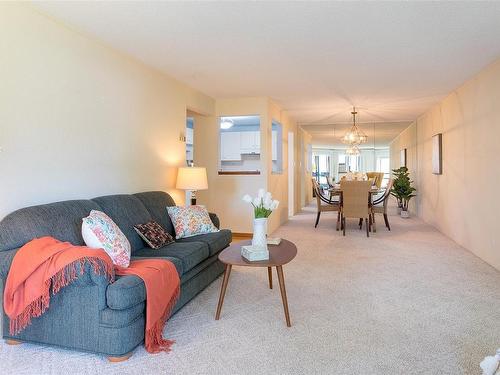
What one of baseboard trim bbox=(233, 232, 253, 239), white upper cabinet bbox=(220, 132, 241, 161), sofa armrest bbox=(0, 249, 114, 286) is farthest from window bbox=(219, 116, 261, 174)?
sofa armrest bbox=(0, 249, 114, 286)

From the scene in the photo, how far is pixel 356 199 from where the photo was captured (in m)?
5.77

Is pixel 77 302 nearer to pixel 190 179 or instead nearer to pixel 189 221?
pixel 189 221

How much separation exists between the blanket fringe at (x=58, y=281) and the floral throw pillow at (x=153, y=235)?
1059 mm

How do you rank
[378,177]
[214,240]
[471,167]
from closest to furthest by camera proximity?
[214,240]
[471,167]
[378,177]

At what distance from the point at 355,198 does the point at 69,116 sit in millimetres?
4420

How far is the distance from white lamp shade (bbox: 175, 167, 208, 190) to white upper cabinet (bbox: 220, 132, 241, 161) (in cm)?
363

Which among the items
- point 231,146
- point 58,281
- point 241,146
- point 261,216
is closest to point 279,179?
point 241,146

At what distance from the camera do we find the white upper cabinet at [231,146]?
7906 mm

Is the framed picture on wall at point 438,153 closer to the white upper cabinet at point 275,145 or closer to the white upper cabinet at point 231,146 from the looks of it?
the white upper cabinet at point 275,145

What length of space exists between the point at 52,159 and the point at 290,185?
19.9 feet

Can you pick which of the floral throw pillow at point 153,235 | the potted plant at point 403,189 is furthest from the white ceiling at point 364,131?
the floral throw pillow at point 153,235

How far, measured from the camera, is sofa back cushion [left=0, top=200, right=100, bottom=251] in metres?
2.11

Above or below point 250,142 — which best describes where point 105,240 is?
below

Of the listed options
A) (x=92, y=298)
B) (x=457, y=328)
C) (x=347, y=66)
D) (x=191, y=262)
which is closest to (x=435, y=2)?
(x=347, y=66)
